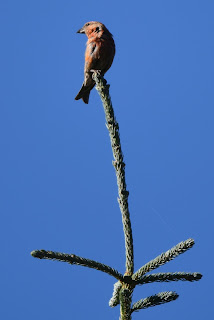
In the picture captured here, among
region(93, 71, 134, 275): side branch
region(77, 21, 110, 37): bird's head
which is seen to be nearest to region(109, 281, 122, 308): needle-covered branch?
region(93, 71, 134, 275): side branch

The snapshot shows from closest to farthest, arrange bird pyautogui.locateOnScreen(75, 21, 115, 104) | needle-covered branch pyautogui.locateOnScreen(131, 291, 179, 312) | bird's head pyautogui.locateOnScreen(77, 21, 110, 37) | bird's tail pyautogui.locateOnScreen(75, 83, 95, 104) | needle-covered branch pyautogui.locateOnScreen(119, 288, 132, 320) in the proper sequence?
needle-covered branch pyautogui.locateOnScreen(119, 288, 132, 320) < needle-covered branch pyautogui.locateOnScreen(131, 291, 179, 312) < bird pyautogui.locateOnScreen(75, 21, 115, 104) < bird's head pyautogui.locateOnScreen(77, 21, 110, 37) < bird's tail pyautogui.locateOnScreen(75, 83, 95, 104)

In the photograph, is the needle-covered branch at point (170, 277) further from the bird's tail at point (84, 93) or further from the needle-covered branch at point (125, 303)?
the bird's tail at point (84, 93)

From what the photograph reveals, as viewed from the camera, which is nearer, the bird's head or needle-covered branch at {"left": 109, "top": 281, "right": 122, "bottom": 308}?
needle-covered branch at {"left": 109, "top": 281, "right": 122, "bottom": 308}

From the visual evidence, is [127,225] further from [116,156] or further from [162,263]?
[116,156]

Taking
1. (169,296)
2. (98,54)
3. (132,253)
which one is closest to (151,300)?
(169,296)

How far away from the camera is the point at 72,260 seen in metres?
1.61

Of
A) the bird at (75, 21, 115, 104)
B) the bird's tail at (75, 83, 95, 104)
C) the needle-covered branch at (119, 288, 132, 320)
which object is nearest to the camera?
the needle-covered branch at (119, 288, 132, 320)

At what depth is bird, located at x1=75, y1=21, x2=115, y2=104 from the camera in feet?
11.6

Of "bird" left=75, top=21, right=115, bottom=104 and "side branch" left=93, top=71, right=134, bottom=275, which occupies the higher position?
"bird" left=75, top=21, right=115, bottom=104

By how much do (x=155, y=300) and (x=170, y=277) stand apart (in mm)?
123

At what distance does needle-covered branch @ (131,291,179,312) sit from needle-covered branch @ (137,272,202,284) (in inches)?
2.5

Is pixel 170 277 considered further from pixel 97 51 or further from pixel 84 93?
pixel 84 93

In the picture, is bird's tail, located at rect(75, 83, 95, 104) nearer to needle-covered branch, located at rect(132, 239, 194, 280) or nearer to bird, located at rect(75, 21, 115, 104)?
bird, located at rect(75, 21, 115, 104)

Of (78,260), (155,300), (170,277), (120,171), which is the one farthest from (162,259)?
(120,171)
